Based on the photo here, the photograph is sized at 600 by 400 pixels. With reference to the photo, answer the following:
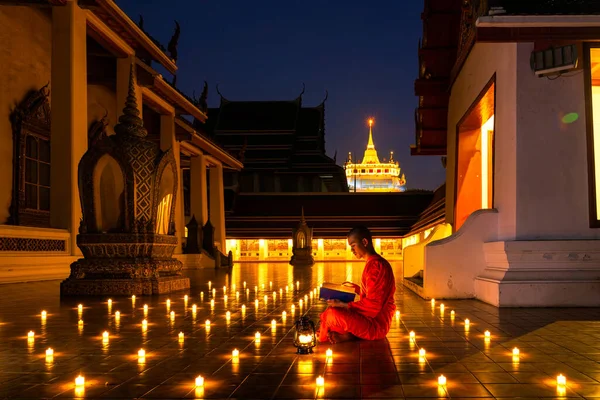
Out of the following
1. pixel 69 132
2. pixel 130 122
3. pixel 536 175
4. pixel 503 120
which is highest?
pixel 69 132

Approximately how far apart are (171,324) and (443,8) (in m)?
9.88

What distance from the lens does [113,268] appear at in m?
10.6

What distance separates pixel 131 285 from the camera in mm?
→ 10531

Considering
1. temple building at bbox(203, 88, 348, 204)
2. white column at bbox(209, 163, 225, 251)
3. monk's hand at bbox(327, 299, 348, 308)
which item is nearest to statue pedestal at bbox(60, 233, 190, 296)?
monk's hand at bbox(327, 299, 348, 308)

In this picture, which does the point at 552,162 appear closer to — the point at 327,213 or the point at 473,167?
the point at 473,167

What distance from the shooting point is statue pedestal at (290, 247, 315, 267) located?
31.5 m

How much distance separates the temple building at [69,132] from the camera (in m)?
11.1

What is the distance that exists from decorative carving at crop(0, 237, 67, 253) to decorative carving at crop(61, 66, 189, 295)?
275 centimetres

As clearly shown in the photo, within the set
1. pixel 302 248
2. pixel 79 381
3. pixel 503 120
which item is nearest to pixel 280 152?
pixel 302 248

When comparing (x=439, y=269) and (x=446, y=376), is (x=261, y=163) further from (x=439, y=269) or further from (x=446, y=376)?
(x=446, y=376)

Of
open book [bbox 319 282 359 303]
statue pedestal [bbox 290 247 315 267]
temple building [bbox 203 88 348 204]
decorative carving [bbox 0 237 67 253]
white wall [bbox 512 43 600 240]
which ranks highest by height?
temple building [bbox 203 88 348 204]

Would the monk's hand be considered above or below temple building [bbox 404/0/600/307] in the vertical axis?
below

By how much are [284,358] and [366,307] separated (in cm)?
101

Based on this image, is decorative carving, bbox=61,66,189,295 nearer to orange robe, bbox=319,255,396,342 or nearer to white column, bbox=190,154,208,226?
orange robe, bbox=319,255,396,342
